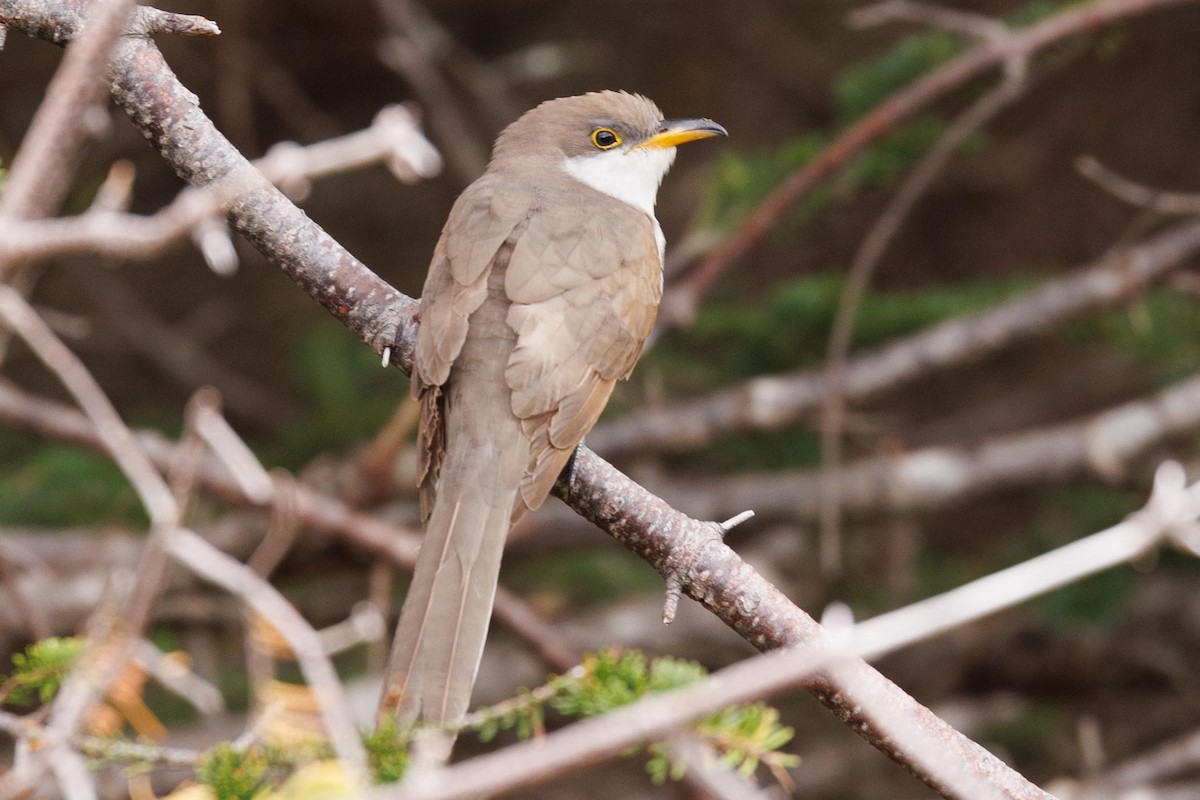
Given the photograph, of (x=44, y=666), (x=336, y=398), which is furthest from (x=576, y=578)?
(x=44, y=666)

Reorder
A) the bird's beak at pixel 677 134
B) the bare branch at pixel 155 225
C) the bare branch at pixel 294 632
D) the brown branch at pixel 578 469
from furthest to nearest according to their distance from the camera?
1. the bird's beak at pixel 677 134
2. the brown branch at pixel 578 469
3. the bare branch at pixel 294 632
4. the bare branch at pixel 155 225

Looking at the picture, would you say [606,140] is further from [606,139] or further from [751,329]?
[751,329]

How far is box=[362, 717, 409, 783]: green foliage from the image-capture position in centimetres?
205

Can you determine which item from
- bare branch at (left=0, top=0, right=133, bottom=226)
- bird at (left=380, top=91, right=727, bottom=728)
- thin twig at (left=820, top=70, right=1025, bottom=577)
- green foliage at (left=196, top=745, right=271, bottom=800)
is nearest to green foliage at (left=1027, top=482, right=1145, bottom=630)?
thin twig at (left=820, top=70, right=1025, bottom=577)

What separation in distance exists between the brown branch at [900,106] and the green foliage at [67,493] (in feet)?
7.64

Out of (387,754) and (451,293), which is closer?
(387,754)

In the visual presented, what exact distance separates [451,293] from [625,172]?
58.7 inches

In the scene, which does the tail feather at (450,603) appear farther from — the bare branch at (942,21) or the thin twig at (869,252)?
the bare branch at (942,21)

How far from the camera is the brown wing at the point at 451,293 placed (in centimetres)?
305

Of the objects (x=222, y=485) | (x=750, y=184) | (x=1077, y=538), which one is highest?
(x=750, y=184)

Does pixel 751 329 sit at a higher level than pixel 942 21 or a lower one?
lower

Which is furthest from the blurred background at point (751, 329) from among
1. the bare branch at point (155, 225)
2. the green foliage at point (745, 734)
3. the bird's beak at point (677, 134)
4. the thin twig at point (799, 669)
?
the bare branch at point (155, 225)

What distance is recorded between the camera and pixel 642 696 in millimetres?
2076

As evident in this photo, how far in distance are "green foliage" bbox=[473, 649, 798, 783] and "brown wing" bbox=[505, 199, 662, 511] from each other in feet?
2.67
